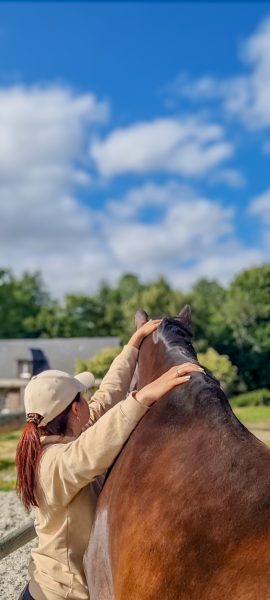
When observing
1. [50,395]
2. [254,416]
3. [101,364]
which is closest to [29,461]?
[50,395]

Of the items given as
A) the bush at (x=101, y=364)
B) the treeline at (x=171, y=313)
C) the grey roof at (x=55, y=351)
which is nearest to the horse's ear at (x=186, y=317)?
the bush at (x=101, y=364)

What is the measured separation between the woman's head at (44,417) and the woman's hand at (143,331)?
0.59 metres

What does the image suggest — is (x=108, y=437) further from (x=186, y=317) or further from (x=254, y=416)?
(x=254, y=416)

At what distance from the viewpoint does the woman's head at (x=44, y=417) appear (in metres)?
2.11

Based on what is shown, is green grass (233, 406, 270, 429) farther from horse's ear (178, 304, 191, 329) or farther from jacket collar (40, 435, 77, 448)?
jacket collar (40, 435, 77, 448)

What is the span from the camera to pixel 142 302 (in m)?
38.7

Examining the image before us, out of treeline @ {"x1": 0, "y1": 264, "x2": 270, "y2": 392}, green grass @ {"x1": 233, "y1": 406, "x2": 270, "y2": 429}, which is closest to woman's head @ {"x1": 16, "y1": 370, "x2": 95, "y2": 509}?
green grass @ {"x1": 233, "y1": 406, "x2": 270, "y2": 429}

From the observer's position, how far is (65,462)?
1989 mm

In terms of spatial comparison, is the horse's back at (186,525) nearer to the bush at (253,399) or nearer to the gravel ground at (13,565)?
the gravel ground at (13,565)

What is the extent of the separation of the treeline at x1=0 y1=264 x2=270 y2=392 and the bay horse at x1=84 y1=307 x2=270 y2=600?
3355 cm

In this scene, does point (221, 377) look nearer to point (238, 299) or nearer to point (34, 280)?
point (238, 299)

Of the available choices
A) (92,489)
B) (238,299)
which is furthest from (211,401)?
(238,299)

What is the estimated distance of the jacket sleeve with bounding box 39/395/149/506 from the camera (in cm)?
195

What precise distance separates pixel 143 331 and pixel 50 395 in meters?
0.78
